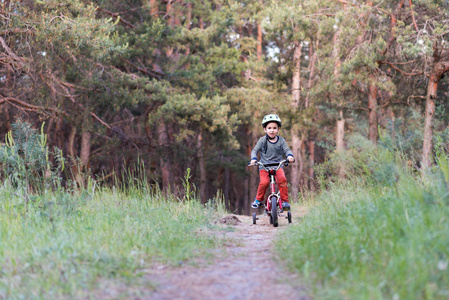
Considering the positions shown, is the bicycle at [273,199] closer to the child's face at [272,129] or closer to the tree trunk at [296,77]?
the child's face at [272,129]

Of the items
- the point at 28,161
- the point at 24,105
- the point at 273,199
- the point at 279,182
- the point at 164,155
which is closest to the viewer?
the point at 28,161

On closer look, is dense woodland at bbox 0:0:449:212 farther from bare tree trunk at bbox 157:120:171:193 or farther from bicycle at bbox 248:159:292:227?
bicycle at bbox 248:159:292:227

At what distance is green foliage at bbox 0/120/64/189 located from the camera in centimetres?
727

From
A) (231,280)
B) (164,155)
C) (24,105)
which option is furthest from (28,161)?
(164,155)

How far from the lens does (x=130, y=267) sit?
4.32m

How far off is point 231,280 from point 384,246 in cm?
138

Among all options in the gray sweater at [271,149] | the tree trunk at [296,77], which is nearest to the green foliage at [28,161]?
the gray sweater at [271,149]

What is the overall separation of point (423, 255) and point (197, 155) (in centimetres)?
2676

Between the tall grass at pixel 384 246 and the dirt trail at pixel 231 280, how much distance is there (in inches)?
7.6

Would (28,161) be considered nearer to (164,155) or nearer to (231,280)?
(231,280)

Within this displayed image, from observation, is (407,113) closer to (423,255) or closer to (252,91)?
(252,91)

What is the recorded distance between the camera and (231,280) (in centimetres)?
412

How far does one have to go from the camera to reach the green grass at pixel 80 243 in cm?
395

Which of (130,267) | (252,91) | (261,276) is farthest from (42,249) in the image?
(252,91)
